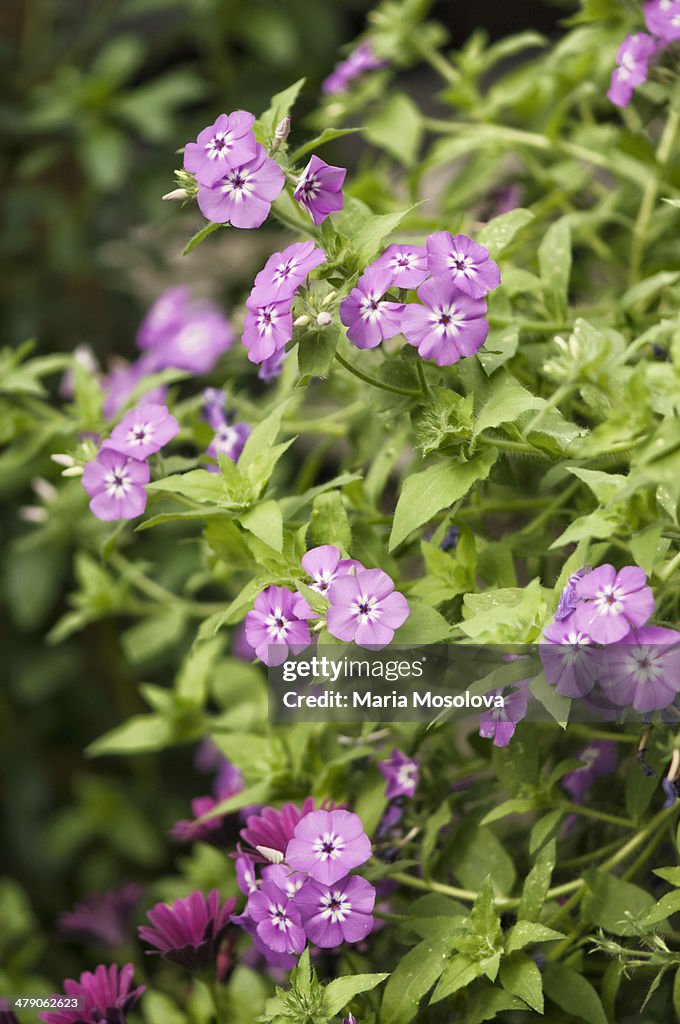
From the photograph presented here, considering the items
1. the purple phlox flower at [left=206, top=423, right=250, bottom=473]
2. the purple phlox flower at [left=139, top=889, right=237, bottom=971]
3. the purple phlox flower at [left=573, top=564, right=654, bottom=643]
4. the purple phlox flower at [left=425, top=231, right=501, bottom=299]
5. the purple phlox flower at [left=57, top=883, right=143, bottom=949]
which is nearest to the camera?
the purple phlox flower at [left=573, top=564, right=654, bottom=643]

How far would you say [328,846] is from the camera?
0.72m

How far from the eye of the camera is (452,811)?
923 millimetres

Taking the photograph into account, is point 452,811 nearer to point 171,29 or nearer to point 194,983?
point 194,983

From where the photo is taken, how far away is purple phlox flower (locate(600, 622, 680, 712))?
0.63 metres

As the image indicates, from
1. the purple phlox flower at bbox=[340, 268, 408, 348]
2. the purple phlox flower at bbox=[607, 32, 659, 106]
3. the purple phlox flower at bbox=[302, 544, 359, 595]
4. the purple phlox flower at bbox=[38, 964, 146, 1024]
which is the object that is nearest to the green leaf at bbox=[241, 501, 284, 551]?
the purple phlox flower at bbox=[302, 544, 359, 595]

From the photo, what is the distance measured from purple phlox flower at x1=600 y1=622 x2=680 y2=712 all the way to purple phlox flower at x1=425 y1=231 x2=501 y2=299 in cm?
24

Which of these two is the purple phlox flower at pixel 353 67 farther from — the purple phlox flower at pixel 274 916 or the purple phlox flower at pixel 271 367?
the purple phlox flower at pixel 274 916

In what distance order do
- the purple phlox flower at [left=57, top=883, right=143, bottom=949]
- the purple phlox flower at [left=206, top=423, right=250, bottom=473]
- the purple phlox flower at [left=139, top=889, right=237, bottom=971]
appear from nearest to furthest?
1. the purple phlox flower at [left=139, top=889, right=237, bottom=971]
2. the purple phlox flower at [left=206, top=423, right=250, bottom=473]
3. the purple phlox flower at [left=57, top=883, right=143, bottom=949]

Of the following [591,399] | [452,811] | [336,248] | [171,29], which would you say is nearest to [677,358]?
[591,399]

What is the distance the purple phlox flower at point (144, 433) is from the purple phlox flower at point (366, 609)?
0.19m

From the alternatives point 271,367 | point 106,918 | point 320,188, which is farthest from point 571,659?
point 106,918

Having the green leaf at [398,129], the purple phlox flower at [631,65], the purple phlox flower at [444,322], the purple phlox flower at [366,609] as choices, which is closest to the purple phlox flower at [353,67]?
the green leaf at [398,129]

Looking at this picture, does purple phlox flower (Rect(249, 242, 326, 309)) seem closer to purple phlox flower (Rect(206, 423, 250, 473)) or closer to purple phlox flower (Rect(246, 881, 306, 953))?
purple phlox flower (Rect(206, 423, 250, 473))

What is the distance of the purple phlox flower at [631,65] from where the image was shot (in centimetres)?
88
